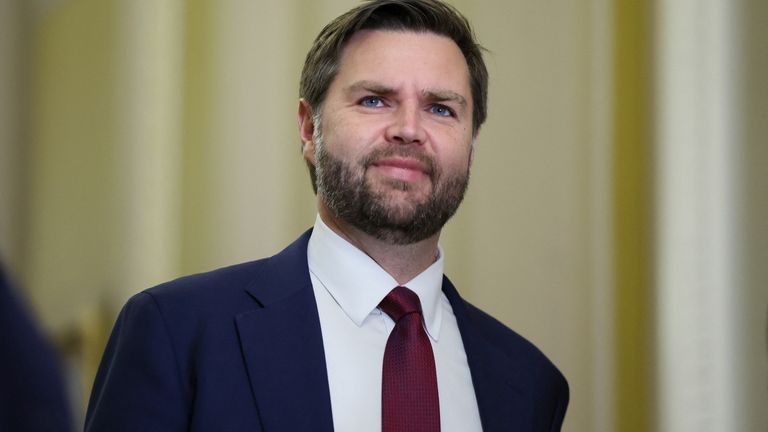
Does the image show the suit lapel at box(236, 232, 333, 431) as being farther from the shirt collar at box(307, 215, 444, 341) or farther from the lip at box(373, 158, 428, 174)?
the lip at box(373, 158, 428, 174)

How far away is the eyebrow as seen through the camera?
1.53 metres

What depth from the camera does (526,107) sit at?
2.22m

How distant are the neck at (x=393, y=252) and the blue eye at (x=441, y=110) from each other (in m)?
0.18

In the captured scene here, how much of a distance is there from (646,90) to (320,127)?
2.77ft

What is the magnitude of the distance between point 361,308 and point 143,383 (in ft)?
1.03

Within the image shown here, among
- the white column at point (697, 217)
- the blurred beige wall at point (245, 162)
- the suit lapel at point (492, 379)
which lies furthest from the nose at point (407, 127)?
the white column at point (697, 217)

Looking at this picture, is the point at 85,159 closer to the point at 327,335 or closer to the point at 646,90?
the point at 327,335

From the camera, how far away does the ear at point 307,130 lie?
1.64 m

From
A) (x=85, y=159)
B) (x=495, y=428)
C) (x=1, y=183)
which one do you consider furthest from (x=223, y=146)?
(x=495, y=428)

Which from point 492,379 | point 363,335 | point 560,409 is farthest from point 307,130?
point 560,409

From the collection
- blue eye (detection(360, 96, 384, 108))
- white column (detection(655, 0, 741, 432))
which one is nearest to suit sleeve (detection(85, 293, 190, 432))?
blue eye (detection(360, 96, 384, 108))

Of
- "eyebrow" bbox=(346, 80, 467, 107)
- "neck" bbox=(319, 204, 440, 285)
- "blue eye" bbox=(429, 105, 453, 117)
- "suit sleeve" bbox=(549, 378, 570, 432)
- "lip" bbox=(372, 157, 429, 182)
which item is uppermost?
"eyebrow" bbox=(346, 80, 467, 107)

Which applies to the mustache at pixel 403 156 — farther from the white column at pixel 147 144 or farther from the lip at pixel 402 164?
the white column at pixel 147 144

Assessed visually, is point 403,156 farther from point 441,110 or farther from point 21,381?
point 21,381
